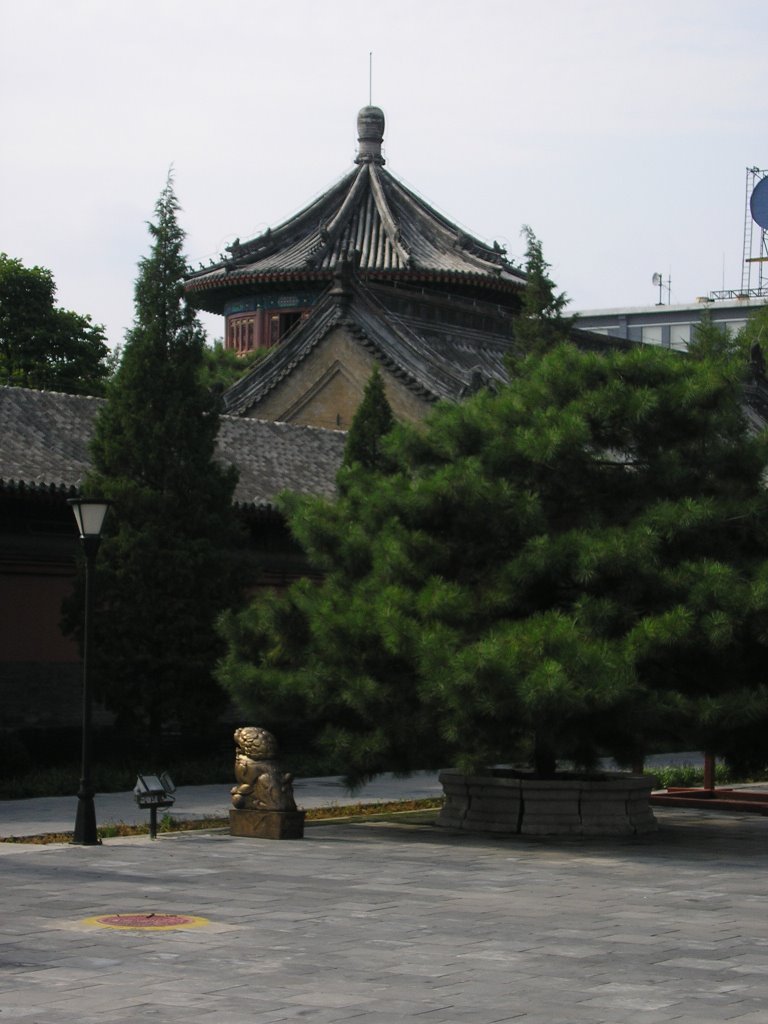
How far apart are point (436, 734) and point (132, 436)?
8.59m

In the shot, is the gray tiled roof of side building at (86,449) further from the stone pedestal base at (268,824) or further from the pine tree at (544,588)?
the stone pedestal base at (268,824)

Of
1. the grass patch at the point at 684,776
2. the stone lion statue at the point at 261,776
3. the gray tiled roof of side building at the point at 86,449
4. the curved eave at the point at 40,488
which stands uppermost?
the gray tiled roof of side building at the point at 86,449

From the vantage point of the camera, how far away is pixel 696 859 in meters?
15.3

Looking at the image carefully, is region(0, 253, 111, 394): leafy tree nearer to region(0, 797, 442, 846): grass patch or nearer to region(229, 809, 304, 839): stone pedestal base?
region(0, 797, 442, 846): grass patch

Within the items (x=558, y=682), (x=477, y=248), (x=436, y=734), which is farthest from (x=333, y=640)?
(x=477, y=248)

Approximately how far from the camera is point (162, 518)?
23.1 m

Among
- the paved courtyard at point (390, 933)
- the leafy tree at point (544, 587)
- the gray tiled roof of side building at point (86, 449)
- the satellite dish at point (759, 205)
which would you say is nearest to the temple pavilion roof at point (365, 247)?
the gray tiled roof of side building at point (86, 449)

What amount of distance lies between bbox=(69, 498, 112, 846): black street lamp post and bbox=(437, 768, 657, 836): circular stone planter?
3843mm

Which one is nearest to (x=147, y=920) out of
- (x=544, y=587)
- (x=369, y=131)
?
(x=544, y=587)

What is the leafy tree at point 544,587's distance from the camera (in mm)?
15633

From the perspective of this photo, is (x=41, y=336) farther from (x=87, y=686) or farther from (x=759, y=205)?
(x=759, y=205)

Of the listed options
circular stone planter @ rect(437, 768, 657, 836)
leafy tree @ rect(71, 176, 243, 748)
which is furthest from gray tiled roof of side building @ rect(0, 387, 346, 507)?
circular stone planter @ rect(437, 768, 657, 836)

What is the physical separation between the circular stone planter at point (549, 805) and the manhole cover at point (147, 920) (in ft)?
19.8

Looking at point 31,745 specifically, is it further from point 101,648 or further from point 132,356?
point 132,356
